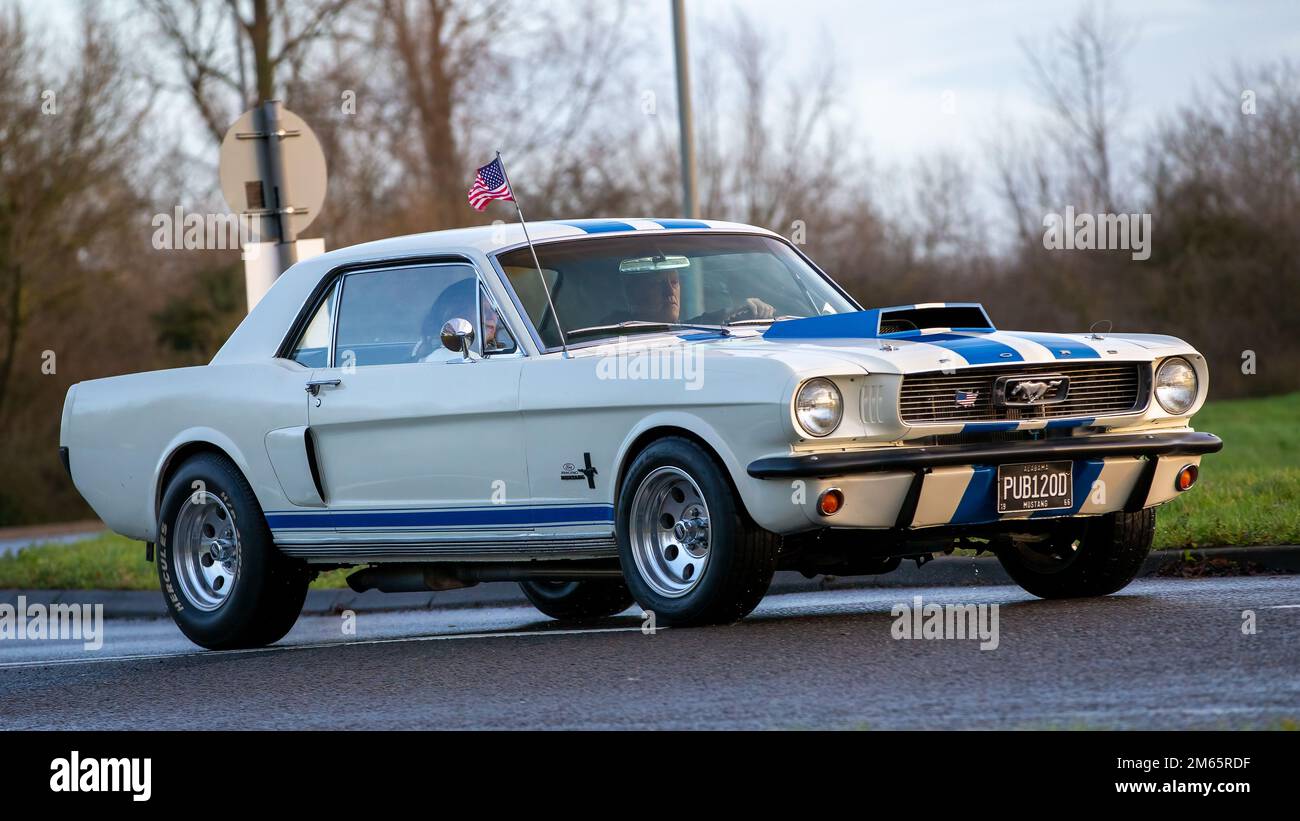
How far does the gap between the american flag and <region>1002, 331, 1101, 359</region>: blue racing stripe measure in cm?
256

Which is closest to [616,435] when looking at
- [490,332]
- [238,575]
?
[490,332]

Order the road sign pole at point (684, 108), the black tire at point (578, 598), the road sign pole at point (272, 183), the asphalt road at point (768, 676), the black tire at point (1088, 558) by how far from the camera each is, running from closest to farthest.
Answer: the asphalt road at point (768, 676) → the black tire at point (1088, 558) → the black tire at point (578, 598) → the road sign pole at point (272, 183) → the road sign pole at point (684, 108)

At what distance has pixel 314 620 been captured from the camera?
11141 millimetres

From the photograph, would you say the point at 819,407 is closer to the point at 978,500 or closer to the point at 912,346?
the point at 912,346

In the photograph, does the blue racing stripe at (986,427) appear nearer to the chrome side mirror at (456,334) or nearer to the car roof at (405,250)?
the car roof at (405,250)

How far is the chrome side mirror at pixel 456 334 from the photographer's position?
310 inches

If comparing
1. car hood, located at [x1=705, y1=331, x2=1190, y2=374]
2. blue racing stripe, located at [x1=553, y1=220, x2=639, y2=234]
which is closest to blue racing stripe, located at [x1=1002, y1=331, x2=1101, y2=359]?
car hood, located at [x1=705, y1=331, x2=1190, y2=374]

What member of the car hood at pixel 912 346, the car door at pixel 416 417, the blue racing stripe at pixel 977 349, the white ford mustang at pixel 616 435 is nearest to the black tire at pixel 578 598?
the white ford mustang at pixel 616 435

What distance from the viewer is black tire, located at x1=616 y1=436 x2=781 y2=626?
6.97 metres

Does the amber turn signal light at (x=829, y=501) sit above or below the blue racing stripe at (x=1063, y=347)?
below

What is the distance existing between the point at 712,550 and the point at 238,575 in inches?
112

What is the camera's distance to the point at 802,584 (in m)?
10.2
